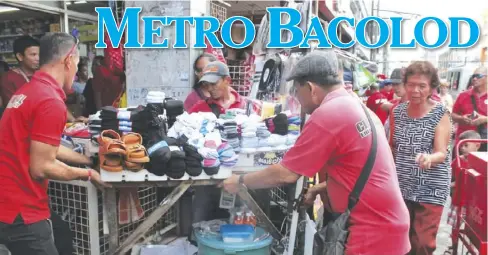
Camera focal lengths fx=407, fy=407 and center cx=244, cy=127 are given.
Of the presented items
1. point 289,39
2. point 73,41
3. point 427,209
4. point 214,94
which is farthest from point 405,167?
point 73,41

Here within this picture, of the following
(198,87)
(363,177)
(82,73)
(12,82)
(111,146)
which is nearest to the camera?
(363,177)

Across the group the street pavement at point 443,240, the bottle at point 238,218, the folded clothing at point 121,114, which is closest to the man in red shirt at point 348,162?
the folded clothing at point 121,114

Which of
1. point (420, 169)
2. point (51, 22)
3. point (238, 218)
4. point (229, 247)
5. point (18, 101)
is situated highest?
point (51, 22)

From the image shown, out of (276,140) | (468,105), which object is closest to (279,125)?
(276,140)

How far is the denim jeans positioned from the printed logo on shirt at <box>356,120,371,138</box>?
1.88m

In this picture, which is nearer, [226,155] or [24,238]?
[24,238]

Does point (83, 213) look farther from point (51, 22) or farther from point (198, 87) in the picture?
point (51, 22)

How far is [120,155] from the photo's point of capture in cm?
278

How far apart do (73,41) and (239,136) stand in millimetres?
1398

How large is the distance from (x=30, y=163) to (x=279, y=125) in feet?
6.33

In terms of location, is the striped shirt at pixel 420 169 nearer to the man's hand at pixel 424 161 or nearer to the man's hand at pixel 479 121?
the man's hand at pixel 424 161

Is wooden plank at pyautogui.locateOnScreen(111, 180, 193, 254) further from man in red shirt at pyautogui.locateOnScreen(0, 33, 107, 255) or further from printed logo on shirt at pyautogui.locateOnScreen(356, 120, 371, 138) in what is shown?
printed logo on shirt at pyautogui.locateOnScreen(356, 120, 371, 138)

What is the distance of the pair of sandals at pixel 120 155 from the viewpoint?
2744 mm

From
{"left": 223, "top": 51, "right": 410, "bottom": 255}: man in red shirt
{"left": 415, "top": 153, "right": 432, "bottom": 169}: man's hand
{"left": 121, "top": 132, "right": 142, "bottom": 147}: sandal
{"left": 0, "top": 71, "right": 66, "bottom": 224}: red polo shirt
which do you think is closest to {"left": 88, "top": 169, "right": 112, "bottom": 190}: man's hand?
{"left": 121, "top": 132, "right": 142, "bottom": 147}: sandal
